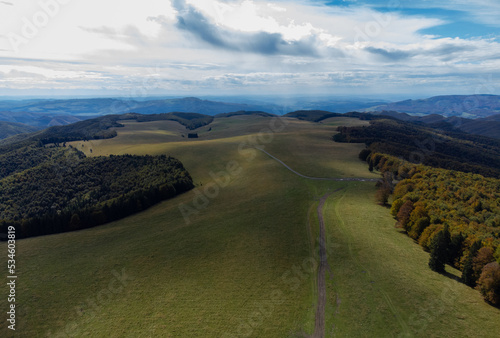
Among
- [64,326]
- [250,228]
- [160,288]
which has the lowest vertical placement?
[64,326]

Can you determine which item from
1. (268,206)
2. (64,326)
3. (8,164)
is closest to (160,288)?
(64,326)

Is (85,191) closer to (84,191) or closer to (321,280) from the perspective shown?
(84,191)

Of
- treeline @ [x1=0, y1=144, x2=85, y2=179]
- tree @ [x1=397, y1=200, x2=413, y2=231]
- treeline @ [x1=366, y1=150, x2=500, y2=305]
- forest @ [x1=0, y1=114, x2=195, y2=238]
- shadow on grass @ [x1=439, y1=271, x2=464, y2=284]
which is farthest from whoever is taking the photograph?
treeline @ [x1=0, y1=144, x2=85, y2=179]

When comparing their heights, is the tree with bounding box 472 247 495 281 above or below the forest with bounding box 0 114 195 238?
above

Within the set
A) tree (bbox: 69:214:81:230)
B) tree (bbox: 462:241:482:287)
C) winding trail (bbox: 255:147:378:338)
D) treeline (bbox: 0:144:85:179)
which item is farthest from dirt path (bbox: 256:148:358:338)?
treeline (bbox: 0:144:85:179)

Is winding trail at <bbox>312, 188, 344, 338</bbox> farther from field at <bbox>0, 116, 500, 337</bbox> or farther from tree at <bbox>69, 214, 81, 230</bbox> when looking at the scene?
tree at <bbox>69, 214, 81, 230</bbox>

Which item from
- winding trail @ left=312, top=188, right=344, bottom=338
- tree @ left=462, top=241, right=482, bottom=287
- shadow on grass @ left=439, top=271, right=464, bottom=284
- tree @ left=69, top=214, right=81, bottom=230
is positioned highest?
tree @ left=462, top=241, right=482, bottom=287

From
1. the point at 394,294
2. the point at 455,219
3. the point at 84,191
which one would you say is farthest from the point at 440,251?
the point at 84,191

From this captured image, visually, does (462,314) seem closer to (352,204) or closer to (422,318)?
(422,318)
